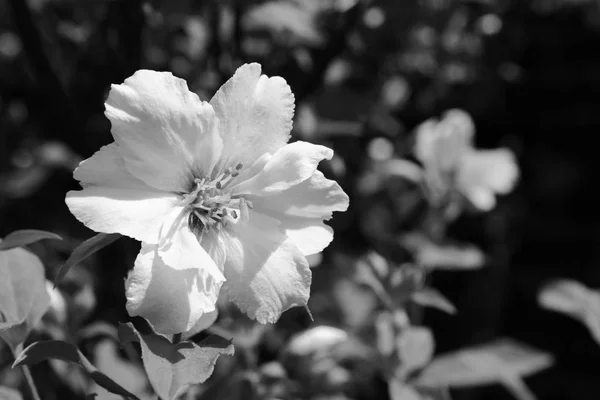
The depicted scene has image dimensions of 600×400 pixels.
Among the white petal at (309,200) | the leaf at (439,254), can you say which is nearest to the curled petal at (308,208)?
the white petal at (309,200)

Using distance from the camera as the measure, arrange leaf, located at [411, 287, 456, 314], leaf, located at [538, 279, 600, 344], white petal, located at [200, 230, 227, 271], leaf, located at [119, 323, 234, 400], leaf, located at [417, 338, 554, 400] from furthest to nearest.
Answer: leaf, located at [538, 279, 600, 344]
leaf, located at [417, 338, 554, 400]
leaf, located at [411, 287, 456, 314]
white petal, located at [200, 230, 227, 271]
leaf, located at [119, 323, 234, 400]

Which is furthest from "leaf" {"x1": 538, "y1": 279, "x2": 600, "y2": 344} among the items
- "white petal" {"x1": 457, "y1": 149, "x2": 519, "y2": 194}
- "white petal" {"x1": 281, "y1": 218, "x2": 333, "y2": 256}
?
"white petal" {"x1": 281, "y1": 218, "x2": 333, "y2": 256}

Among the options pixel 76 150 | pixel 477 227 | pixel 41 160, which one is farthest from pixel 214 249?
pixel 477 227

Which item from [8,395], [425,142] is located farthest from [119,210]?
[425,142]

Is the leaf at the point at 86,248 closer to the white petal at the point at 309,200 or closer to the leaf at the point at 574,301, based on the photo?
the white petal at the point at 309,200

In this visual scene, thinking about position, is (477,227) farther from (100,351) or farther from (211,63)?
(100,351)

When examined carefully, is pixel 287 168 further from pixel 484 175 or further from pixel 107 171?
pixel 484 175

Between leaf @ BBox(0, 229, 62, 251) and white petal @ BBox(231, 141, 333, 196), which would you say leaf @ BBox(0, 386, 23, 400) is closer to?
leaf @ BBox(0, 229, 62, 251)
